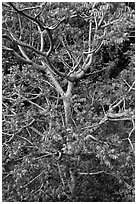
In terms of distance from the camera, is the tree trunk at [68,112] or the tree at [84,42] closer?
the tree at [84,42]

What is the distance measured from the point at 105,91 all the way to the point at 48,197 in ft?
3.84

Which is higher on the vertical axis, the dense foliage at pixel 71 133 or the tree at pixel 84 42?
the tree at pixel 84 42

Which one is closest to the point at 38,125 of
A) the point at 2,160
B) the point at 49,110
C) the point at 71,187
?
the point at 49,110

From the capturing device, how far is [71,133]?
2543 millimetres

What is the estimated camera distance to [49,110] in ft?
9.19

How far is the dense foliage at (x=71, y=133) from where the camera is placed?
8.25 feet

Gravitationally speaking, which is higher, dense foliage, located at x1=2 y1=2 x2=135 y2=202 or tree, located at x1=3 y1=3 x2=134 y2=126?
tree, located at x1=3 y1=3 x2=134 y2=126

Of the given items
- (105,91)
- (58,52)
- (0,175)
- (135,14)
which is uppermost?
(135,14)

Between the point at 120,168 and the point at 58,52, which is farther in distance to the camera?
the point at 58,52

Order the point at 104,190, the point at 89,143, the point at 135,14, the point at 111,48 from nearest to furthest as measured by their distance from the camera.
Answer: the point at 89,143 < the point at 135,14 < the point at 104,190 < the point at 111,48

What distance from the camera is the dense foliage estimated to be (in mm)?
2516

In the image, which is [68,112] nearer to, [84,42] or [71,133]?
[71,133]

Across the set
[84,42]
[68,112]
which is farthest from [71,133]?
[84,42]

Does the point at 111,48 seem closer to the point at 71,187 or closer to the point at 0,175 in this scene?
the point at 71,187
